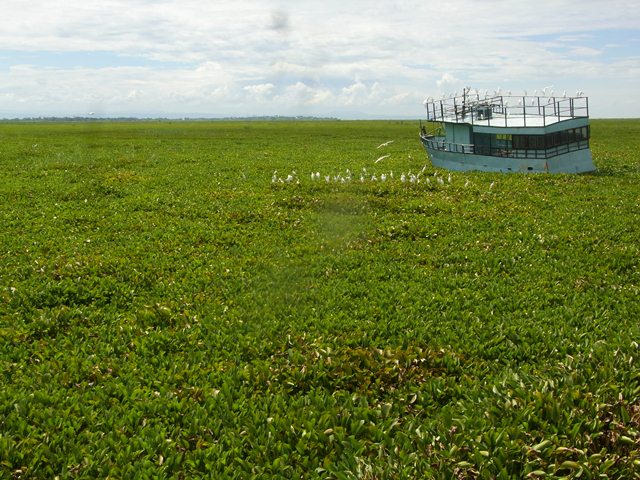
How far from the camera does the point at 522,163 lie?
1130 inches

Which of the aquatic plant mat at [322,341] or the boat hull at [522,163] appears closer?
the aquatic plant mat at [322,341]

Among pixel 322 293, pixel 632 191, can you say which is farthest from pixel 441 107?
pixel 322 293

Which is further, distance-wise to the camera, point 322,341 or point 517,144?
point 517,144

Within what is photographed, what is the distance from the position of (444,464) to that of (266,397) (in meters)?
2.85

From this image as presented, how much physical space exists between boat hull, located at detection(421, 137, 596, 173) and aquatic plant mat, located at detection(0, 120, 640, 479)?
8.93 meters

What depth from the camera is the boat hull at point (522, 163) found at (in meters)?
28.4

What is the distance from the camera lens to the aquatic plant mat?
5973mm

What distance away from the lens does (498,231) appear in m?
16.5

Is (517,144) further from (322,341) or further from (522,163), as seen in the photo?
(322,341)

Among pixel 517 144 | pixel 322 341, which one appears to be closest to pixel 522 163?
pixel 517 144

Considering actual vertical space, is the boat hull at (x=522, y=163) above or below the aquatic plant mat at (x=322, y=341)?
above

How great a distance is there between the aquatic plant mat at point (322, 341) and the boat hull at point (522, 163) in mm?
8926

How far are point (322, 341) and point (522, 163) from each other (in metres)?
23.2

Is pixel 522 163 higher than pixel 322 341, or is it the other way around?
pixel 522 163
